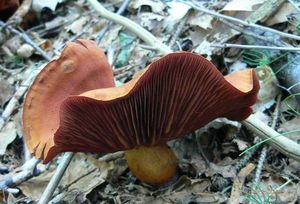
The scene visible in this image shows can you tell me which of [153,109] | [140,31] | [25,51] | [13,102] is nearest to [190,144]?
[153,109]

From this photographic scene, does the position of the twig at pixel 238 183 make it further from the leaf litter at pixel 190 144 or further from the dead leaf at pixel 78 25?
the dead leaf at pixel 78 25

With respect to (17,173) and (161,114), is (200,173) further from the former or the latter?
(17,173)

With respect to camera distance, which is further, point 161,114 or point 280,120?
point 280,120

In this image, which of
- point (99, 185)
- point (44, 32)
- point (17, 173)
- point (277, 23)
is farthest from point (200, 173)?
point (44, 32)

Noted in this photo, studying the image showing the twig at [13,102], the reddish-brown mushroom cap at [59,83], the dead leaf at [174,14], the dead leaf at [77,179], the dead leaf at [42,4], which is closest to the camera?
the reddish-brown mushroom cap at [59,83]

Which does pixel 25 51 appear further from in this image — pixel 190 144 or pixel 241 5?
pixel 190 144

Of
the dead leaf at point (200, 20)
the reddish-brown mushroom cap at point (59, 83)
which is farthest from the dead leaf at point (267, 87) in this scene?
the reddish-brown mushroom cap at point (59, 83)

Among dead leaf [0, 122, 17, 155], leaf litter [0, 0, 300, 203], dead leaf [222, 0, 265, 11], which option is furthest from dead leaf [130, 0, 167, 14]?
dead leaf [0, 122, 17, 155]

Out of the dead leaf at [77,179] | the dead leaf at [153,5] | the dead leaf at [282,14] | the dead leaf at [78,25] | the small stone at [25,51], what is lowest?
the dead leaf at [77,179]
